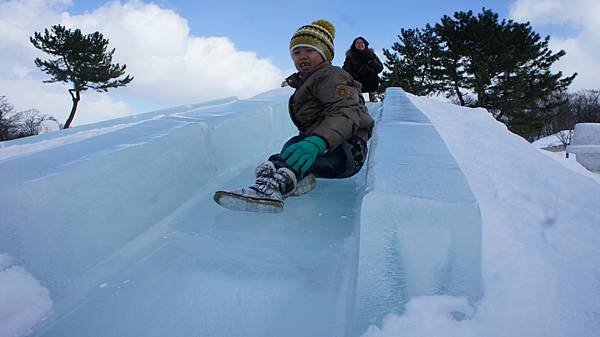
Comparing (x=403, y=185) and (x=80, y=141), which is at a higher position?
(x=80, y=141)

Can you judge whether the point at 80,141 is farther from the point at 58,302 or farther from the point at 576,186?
the point at 576,186

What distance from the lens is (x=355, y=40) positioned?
2.88 meters

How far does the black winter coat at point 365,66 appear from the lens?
9.19 feet

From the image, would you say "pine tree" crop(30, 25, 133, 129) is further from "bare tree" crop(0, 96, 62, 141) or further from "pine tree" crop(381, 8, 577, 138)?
"pine tree" crop(381, 8, 577, 138)

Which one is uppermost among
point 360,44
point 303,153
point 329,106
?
point 360,44

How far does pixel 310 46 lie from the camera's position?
1880mm

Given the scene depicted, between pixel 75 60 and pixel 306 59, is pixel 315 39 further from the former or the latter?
pixel 75 60

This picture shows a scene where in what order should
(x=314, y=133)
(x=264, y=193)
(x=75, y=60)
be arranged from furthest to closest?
(x=75, y=60) < (x=314, y=133) < (x=264, y=193)

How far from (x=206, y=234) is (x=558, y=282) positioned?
1.00m

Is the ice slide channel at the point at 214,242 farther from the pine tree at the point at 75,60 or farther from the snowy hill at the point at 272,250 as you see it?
the pine tree at the point at 75,60

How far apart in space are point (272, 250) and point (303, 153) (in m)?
0.36

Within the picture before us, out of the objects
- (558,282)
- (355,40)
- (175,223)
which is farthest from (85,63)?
(558,282)

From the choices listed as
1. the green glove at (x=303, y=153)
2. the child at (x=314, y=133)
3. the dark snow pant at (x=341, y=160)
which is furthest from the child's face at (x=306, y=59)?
the green glove at (x=303, y=153)

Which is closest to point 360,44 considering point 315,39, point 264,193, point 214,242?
point 315,39
